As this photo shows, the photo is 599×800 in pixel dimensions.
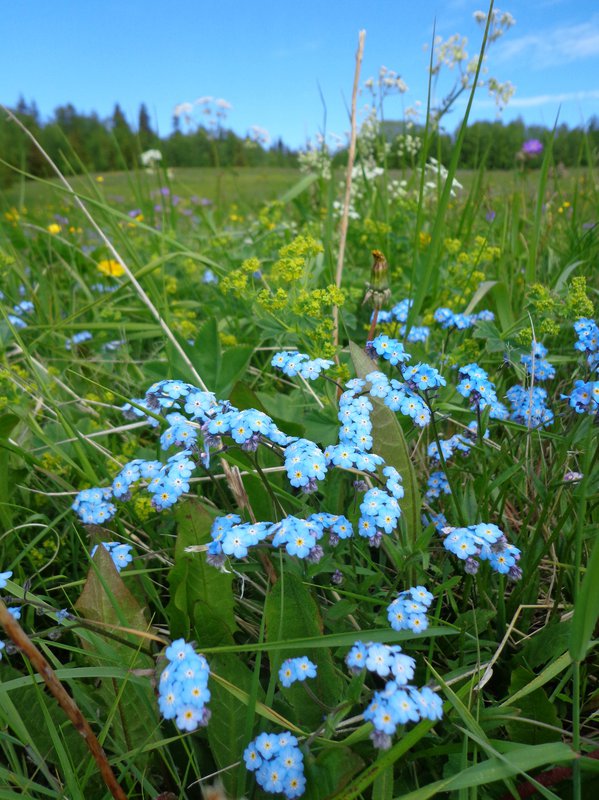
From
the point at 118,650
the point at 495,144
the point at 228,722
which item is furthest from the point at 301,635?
the point at 495,144

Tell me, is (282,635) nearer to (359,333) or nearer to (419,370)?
(419,370)

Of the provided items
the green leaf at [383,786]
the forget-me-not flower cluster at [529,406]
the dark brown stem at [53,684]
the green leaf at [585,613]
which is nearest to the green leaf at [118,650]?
the dark brown stem at [53,684]

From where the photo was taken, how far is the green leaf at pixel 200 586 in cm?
157

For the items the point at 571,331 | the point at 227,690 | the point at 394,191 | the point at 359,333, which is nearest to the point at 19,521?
the point at 227,690

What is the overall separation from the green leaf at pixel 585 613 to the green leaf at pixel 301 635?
0.57 meters

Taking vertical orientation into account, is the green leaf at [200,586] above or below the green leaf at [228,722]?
above

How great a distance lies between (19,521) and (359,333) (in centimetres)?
197

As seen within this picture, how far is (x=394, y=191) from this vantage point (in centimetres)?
538

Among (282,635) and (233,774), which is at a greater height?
(282,635)

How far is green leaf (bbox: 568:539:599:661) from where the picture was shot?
3.71 feet

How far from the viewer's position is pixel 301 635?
1.50 meters

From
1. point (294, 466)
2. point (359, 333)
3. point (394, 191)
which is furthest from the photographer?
point (394, 191)

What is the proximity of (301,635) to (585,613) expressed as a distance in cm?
66

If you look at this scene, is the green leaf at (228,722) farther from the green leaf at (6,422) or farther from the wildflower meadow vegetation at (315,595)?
the green leaf at (6,422)
